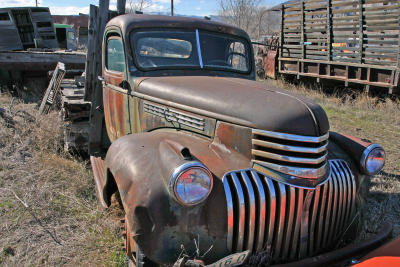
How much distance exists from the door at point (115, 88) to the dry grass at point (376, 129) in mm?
2405

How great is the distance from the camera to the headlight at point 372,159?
2.62 m

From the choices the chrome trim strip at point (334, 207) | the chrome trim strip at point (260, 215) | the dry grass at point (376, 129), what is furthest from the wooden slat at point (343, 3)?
the chrome trim strip at point (260, 215)

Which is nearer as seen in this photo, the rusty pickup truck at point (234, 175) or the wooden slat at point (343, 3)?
the rusty pickup truck at point (234, 175)

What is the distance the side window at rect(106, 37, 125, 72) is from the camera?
3.37 metres

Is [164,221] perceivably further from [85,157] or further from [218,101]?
[85,157]

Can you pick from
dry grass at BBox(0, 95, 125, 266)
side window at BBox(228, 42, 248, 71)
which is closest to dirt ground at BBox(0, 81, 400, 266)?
dry grass at BBox(0, 95, 125, 266)

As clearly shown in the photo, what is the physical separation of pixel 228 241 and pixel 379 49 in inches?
307

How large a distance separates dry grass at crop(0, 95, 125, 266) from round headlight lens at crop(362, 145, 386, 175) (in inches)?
78.1

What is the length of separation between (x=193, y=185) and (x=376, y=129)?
579cm

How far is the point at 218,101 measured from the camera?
2406 mm

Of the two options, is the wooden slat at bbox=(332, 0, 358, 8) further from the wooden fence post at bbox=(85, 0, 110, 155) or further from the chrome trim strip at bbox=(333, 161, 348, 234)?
the chrome trim strip at bbox=(333, 161, 348, 234)

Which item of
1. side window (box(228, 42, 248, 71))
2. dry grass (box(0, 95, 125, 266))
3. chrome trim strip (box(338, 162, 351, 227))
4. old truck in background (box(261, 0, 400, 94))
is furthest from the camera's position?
old truck in background (box(261, 0, 400, 94))

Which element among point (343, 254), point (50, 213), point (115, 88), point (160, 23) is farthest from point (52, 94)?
point (343, 254)

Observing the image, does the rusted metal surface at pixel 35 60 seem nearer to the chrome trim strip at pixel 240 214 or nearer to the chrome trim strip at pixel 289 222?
the chrome trim strip at pixel 240 214
